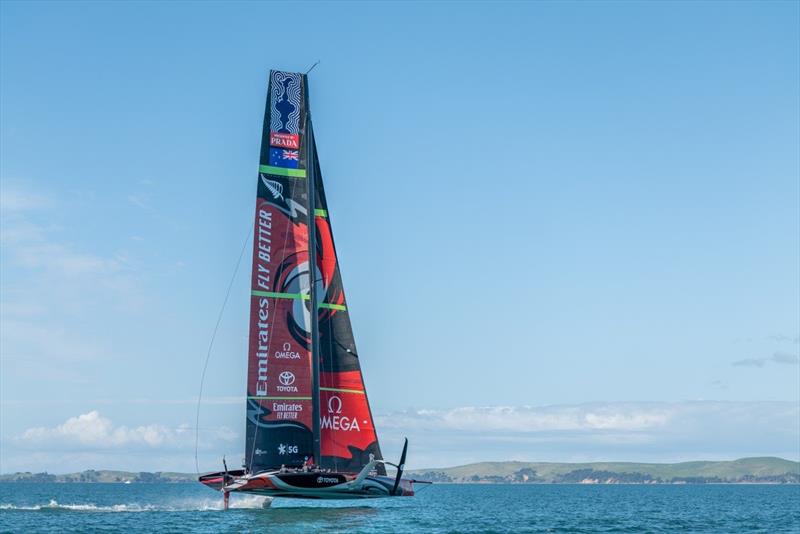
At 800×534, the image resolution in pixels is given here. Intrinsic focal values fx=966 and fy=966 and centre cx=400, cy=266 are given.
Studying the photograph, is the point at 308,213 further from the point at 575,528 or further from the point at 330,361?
the point at 575,528

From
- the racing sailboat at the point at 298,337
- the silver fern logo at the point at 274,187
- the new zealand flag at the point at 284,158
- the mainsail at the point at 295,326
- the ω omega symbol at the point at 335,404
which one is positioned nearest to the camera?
the racing sailboat at the point at 298,337

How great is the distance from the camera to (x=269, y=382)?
45.8 metres

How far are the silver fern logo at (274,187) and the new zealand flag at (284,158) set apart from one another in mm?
847

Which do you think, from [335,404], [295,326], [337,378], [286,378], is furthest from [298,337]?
[335,404]

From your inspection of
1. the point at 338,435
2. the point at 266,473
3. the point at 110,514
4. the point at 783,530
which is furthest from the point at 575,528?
the point at 110,514

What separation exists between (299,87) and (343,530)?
844 inches

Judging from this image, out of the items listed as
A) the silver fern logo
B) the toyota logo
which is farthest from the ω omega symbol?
the silver fern logo

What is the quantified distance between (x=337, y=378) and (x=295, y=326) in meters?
3.31

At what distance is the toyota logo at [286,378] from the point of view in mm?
46000

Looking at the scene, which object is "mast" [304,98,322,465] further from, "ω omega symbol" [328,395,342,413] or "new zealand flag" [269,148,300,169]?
"ω omega symbol" [328,395,342,413]

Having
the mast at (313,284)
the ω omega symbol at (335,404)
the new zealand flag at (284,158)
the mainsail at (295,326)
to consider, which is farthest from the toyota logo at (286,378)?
the new zealand flag at (284,158)

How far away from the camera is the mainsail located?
4575 centimetres

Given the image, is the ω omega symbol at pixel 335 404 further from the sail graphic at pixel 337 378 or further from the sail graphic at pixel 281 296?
the sail graphic at pixel 281 296

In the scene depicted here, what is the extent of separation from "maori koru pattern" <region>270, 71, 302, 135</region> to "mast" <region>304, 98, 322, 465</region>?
612mm
